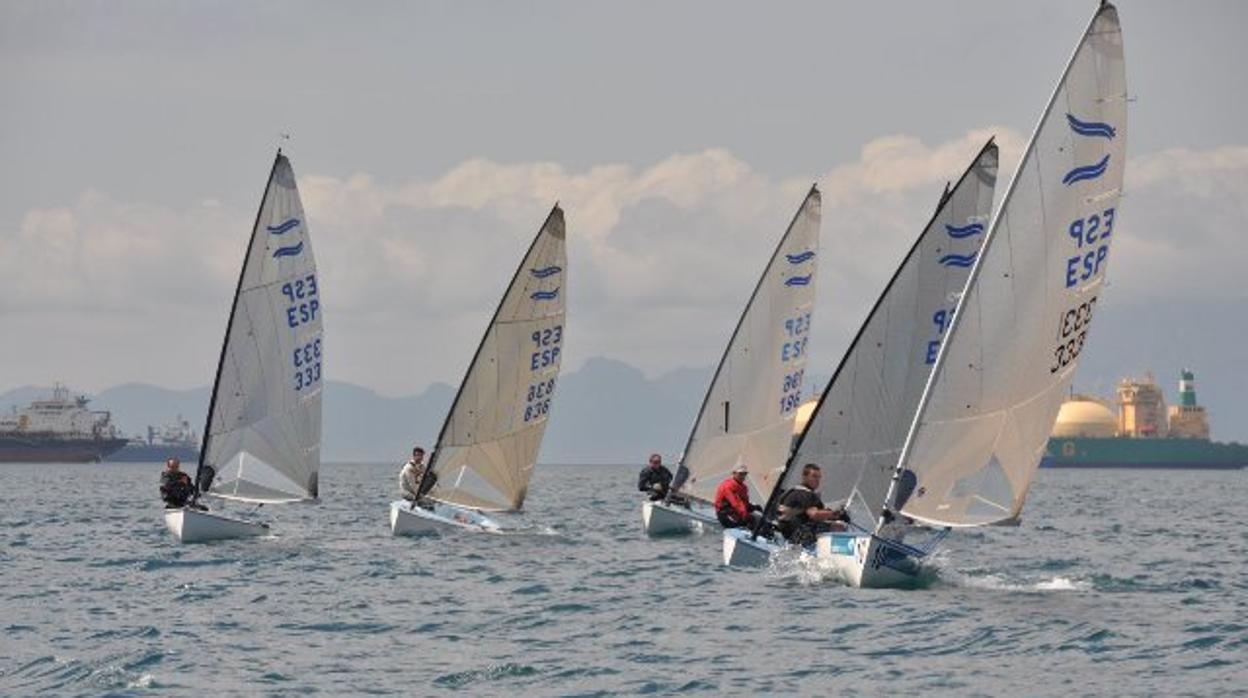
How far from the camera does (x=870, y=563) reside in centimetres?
3108

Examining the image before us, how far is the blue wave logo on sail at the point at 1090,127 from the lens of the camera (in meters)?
29.2

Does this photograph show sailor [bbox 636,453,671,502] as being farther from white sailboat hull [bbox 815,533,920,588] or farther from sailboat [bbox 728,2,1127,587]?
sailboat [bbox 728,2,1127,587]

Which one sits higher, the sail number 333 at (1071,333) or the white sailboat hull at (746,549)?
the sail number 333 at (1071,333)

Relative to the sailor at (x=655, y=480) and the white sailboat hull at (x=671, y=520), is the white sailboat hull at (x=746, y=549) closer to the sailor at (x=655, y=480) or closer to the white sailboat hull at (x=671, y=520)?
the white sailboat hull at (x=671, y=520)

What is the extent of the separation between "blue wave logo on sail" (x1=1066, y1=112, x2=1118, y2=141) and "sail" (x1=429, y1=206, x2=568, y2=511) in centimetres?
1887

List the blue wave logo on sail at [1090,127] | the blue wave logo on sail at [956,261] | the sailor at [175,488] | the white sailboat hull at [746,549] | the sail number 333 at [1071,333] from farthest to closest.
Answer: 1. the sailor at [175,488]
2. the blue wave logo on sail at [956,261]
3. the white sailboat hull at [746,549]
4. the sail number 333 at [1071,333]
5. the blue wave logo on sail at [1090,127]

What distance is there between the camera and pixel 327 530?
50.7 meters

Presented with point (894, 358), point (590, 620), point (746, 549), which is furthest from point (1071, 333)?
point (746, 549)

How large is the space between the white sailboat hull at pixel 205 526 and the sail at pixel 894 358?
38.8 ft

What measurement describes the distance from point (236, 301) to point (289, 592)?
39.5 ft

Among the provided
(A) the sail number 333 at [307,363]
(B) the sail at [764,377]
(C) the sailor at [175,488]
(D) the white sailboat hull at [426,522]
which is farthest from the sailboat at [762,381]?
(C) the sailor at [175,488]

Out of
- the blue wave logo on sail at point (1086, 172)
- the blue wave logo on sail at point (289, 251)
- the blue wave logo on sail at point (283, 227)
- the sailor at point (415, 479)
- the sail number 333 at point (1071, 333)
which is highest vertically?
the blue wave logo on sail at point (283, 227)

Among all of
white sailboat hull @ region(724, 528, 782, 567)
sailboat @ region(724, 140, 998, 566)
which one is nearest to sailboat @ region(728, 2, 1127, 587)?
white sailboat hull @ region(724, 528, 782, 567)

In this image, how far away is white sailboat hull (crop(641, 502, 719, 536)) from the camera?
47.0 metres
